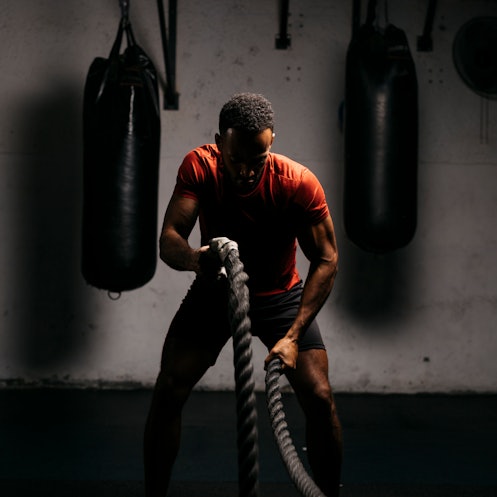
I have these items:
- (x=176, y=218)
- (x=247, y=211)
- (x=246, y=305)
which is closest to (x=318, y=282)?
(x=247, y=211)

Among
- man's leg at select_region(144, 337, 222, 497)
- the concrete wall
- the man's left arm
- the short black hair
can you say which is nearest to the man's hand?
the man's left arm

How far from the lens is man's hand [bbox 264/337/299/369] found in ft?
5.45

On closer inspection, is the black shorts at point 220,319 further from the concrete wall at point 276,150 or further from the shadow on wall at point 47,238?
the shadow on wall at point 47,238

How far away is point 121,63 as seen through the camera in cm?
304

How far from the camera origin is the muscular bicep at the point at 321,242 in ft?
6.11

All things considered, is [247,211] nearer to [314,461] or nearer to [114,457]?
[314,461]

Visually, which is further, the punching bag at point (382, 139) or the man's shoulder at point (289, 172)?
the punching bag at point (382, 139)

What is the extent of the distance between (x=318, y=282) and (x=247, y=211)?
28cm

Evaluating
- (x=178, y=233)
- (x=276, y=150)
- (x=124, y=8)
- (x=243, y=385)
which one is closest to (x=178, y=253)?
(x=178, y=233)

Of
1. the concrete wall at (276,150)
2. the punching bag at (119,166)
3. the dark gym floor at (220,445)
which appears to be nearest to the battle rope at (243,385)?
the dark gym floor at (220,445)

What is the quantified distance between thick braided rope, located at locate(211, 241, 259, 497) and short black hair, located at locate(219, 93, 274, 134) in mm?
419

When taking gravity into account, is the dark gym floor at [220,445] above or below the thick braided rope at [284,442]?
below

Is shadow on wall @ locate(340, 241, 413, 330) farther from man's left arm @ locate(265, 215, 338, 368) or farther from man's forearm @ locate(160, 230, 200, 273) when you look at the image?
man's forearm @ locate(160, 230, 200, 273)

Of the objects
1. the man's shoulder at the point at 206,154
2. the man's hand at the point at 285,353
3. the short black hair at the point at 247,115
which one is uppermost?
the short black hair at the point at 247,115
